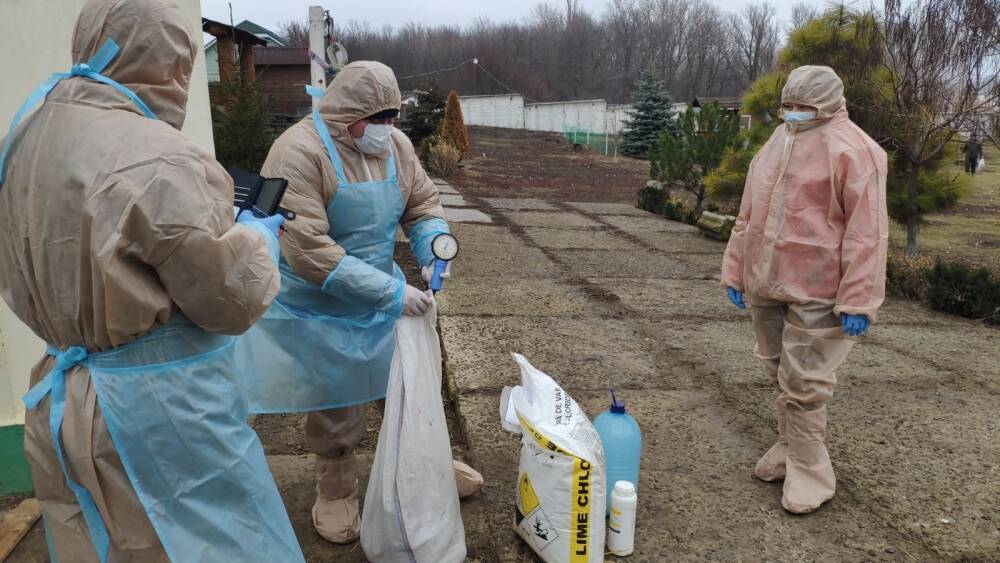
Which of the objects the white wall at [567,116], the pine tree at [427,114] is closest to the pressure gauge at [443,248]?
the pine tree at [427,114]

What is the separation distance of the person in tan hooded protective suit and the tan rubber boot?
65.6 inches

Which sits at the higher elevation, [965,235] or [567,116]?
[567,116]

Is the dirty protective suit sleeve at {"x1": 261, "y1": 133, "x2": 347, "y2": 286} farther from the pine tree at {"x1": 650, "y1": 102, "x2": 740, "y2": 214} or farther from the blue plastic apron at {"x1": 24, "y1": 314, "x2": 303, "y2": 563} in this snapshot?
the pine tree at {"x1": 650, "y1": 102, "x2": 740, "y2": 214}

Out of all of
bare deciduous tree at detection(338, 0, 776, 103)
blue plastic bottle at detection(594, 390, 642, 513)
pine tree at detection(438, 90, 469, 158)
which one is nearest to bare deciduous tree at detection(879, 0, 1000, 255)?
blue plastic bottle at detection(594, 390, 642, 513)

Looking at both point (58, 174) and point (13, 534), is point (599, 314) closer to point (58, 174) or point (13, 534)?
point (13, 534)

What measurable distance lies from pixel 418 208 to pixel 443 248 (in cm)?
33

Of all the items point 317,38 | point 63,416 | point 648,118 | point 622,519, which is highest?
point 317,38

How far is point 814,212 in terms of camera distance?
2.74 m

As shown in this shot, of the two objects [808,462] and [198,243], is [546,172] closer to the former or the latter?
[808,462]

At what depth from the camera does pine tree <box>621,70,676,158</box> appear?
26.2 m

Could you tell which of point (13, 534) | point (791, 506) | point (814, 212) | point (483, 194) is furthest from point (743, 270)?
point (483, 194)

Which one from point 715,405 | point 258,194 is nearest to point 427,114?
point 715,405

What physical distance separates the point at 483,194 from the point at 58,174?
12.0 m

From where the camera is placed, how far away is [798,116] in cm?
279
